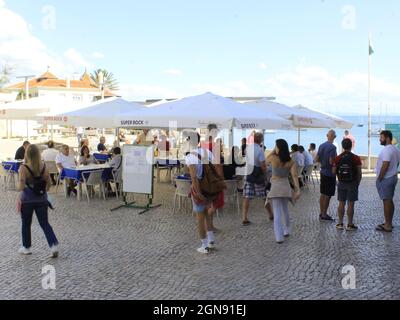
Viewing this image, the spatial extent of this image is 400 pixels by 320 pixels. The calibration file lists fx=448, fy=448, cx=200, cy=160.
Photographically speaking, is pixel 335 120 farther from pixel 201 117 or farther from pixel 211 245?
pixel 211 245

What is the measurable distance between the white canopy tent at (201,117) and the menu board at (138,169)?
2.08ft

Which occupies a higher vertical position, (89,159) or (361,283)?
(89,159)

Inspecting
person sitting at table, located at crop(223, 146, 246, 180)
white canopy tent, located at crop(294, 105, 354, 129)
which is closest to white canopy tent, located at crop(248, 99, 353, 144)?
white canopy tent, located at crop(294, 105, 354, 129)

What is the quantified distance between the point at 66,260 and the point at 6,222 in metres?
2.84

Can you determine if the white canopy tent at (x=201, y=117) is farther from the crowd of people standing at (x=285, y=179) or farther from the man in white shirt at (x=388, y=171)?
the man in white shirt at (x=388, y=171)

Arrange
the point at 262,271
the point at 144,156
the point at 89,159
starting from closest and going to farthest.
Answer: the point at 262,271 → the point at 144,156 → the point at 89,159

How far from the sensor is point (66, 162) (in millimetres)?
10742

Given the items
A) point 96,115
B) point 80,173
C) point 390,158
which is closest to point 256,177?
point 390,158

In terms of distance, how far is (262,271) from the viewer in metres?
5.55

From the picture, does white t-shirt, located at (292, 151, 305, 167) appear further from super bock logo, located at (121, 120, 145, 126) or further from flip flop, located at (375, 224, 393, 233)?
super bock logo, located at (121, 120, 145, 126)

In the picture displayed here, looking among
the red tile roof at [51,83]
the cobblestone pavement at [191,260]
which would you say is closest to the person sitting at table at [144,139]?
the cobblestone pavement at [191,260]

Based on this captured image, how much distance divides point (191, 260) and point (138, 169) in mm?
3727
